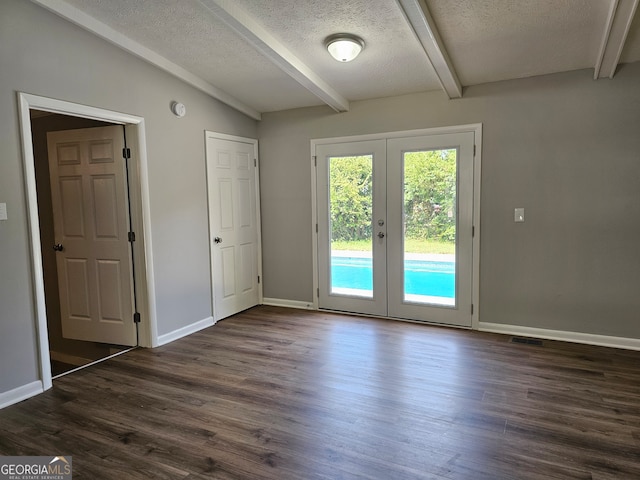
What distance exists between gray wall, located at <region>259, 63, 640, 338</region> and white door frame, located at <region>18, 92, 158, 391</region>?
100 inches

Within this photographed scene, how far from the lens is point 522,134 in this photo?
152 inches

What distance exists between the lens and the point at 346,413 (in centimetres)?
261

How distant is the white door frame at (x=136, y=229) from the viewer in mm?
2939

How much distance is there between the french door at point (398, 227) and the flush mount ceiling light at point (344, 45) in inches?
52.6

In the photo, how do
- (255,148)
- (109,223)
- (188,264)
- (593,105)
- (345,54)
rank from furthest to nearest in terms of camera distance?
(255,148) < (188,264) < (109,223) < (593,105) < (345,54)

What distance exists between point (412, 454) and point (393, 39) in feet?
9.76

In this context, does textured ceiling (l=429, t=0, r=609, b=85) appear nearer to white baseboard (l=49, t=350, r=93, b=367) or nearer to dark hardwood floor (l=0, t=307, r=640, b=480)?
dark hardwood floor (l=0, t=307, r=640, b=480)

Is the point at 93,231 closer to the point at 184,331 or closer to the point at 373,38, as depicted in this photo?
the point at 184,331

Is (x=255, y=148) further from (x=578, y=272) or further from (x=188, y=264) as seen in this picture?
(x=578, y=272)

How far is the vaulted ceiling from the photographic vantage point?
9.26ft

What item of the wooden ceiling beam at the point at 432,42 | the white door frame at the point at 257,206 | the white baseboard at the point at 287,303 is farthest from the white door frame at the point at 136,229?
the wooden ceiling beam at the point at 432,42

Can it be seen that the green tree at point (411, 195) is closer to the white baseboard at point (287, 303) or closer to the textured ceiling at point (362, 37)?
the textured ceiling at point (362, 37)

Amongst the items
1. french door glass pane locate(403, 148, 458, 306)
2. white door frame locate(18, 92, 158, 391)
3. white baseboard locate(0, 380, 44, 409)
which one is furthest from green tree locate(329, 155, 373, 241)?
white baseboard locate(0, 380, 44, 409)

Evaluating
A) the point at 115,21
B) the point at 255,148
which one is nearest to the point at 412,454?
the point at 115,21
